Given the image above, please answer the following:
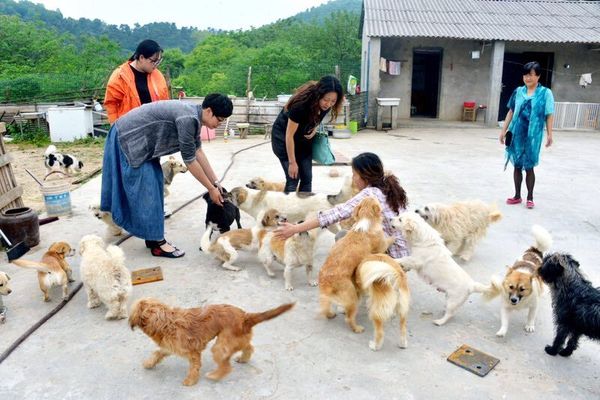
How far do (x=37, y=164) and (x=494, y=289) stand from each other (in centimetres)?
1091

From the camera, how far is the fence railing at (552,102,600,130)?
51.5ft

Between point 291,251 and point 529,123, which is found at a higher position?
point 529,123

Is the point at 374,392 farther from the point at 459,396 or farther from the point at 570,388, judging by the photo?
the point at 570,388

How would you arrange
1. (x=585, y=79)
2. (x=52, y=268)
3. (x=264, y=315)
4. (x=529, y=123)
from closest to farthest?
(x=264, y=315), (x=52, y=268), (x=529, y=123), (x=585, y=79)

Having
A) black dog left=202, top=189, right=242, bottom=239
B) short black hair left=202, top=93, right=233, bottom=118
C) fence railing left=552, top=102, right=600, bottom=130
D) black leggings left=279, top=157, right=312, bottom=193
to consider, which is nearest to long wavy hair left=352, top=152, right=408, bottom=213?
short black hair left=202, top=93, right=233, bottom=118

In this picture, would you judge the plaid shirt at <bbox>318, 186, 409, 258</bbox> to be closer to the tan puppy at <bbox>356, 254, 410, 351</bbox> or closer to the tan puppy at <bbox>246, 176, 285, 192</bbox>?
the tan puppy at <bbox>356, 254, 410, 351</bbox>

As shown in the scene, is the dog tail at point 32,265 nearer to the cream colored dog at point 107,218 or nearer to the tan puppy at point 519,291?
the cream colored dog at point 107,218

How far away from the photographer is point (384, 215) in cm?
376

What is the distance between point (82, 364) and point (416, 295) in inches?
102

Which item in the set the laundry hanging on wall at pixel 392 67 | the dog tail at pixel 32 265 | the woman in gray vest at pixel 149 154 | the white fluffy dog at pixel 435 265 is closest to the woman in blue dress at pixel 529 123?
the white fluffy dog at pixel 435 265

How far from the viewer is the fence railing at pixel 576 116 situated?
15.7 m

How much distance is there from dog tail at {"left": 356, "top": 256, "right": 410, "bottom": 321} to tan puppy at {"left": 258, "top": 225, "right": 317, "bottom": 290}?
0.97 metres

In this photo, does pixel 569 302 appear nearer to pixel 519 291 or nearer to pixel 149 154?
pixel 519 291

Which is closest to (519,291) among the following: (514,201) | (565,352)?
(565,352)
